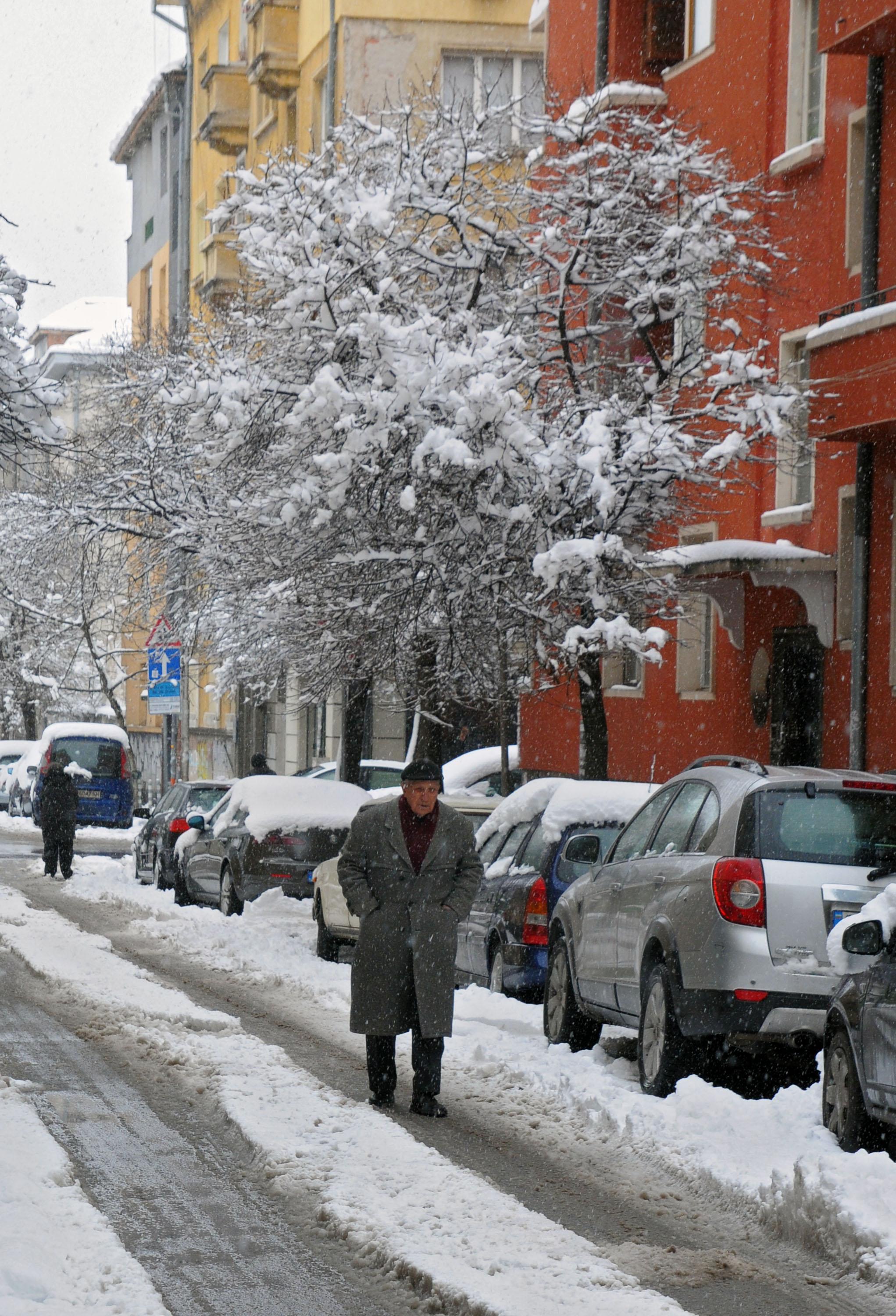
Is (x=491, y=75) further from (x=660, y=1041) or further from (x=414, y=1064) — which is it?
(x=414, y=1064)

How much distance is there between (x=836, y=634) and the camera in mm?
21734

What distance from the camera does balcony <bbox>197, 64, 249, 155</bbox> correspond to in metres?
48.5

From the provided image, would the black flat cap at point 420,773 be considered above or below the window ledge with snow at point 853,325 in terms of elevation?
below

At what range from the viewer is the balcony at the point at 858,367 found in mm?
17672

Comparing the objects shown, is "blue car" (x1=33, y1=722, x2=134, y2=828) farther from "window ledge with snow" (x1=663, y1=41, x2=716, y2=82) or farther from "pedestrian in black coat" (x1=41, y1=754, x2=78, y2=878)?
"window ledge with snow" (x1=663, y1=41, x2=716, y2=82)

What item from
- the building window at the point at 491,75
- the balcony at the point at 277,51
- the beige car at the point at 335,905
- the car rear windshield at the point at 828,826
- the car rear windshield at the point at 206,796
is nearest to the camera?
the car rear windshield at the point at 828,826

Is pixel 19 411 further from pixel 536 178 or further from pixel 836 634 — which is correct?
pixel 836 634

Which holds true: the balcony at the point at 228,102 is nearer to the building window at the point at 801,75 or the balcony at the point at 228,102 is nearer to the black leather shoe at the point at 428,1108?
the building window at the point at 801,75

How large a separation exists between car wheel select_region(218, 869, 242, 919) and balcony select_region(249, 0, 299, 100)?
2686cm

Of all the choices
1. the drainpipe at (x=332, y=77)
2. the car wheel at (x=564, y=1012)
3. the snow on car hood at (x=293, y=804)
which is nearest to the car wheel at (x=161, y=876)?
the snow on car hood at (x=293, y=804)

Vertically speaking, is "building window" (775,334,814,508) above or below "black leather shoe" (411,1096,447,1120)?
above

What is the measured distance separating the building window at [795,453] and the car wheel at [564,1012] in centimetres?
939

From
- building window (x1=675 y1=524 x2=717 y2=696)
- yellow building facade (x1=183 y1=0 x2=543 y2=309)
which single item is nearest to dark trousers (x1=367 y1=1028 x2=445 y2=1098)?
building window (x1=675 y1=524 x2=717 y2=696)

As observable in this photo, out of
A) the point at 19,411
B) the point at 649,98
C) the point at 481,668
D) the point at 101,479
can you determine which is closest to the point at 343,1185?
the point at 19,411
